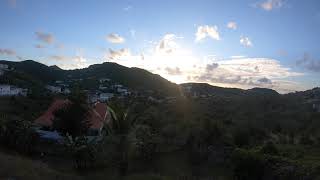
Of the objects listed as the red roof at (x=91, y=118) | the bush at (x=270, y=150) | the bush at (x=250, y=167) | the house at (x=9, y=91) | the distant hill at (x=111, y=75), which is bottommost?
the bush at (x=250, y=167)

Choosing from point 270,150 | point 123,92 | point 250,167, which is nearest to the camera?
point 250,167

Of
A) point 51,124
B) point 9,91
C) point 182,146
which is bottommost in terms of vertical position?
point 182,146

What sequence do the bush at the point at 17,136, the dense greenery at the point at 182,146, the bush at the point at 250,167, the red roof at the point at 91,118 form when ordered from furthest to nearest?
1. the red roof at the point at 91,118
2. the bush at the point at 17,136
3. the dense greenery at the point at 182,146
4. the bush at the point at 250,167

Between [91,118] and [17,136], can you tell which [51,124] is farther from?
[17,136]

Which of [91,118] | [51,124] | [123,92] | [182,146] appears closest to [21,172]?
[182,146]

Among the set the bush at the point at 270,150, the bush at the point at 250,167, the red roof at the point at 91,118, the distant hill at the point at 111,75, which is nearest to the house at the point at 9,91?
the distant hill at the point at 111,75

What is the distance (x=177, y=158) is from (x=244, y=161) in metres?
8.91

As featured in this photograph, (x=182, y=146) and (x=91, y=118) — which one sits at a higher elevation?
(x=91, y=118)

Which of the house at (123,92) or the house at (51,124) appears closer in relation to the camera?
the house at (51,124)

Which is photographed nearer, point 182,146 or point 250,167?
point 250,167

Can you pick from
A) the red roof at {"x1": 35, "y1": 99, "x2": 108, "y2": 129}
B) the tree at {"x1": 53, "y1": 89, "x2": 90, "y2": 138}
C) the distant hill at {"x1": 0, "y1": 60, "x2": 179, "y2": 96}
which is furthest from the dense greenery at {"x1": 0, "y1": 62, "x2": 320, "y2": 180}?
the distant hill at {"x1": 0, "y1": 60, "x2": 179, "y2": 96}

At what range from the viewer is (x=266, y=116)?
158ft

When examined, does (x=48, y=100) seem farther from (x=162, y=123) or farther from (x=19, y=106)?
(x=162, y=123)

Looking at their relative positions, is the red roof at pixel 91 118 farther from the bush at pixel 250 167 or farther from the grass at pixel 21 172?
the bush at pixel 250 167
